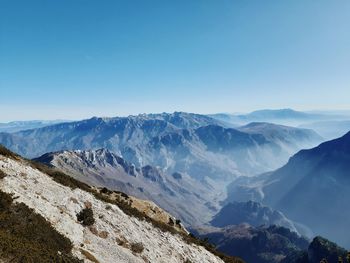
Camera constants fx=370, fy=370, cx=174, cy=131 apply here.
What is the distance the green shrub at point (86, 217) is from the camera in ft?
161

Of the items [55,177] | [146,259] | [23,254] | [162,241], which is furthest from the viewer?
[55,177]

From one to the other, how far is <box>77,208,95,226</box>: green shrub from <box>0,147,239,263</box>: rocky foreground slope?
5.3 inches

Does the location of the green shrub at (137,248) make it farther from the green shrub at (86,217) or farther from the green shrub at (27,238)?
the green shrub at (27,238)

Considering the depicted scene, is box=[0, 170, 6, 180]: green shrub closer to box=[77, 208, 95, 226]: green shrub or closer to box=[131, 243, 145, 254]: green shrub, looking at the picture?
box=[77, 208, 95, 226]: green shrub

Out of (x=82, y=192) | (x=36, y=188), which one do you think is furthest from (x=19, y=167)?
(x=82, y=192)

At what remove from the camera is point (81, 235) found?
4512 centimetres

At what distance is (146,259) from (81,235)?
30.4 ft

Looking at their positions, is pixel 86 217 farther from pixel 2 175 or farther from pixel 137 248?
pixel 2 175

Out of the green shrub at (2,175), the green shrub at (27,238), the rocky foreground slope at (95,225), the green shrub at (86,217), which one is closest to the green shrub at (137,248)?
the rocky foreground slope at (95,225)

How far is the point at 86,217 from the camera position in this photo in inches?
1966

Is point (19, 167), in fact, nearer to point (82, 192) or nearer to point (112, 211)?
point (82, 192)

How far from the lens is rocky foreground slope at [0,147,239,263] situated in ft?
144

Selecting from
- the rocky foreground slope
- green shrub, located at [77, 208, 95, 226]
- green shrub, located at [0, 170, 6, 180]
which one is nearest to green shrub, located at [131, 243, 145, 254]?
the rocky foreground slope

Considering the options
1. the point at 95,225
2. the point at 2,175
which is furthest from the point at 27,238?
the point at 95,225
